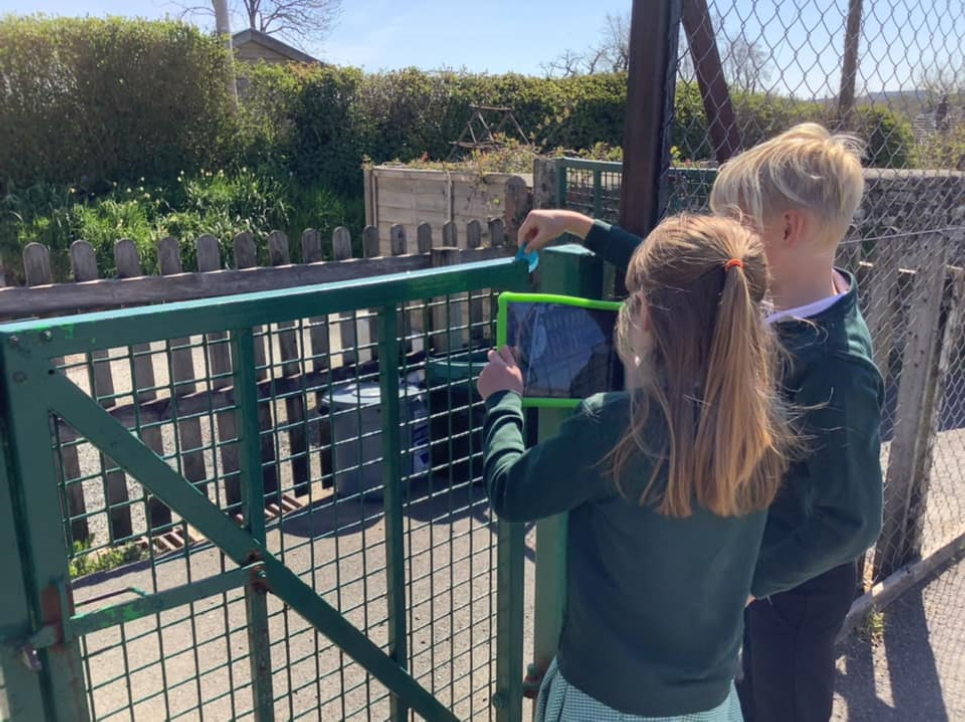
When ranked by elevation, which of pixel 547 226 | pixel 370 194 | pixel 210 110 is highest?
pixel 210 110

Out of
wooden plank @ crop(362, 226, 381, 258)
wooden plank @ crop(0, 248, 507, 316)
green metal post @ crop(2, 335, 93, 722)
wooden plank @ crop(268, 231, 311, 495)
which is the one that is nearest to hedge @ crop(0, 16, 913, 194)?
wooden plank @ crop(362, 226, 381, 258)

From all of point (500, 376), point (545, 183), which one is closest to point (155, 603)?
point (500, 376)

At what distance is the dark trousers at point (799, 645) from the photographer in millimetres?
2131

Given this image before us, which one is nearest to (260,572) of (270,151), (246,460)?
(246,460)

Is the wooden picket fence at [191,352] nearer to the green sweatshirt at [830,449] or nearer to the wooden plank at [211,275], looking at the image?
the wooden plank at [211,275]

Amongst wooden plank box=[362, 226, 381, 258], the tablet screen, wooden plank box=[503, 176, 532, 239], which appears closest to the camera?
the tablet screen

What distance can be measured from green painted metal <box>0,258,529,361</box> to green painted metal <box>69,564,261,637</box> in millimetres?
458

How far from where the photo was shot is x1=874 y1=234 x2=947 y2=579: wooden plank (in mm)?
3471

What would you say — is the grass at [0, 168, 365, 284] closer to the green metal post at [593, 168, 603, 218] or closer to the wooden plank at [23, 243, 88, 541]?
the green metal post at [593, 168, 603, 218]

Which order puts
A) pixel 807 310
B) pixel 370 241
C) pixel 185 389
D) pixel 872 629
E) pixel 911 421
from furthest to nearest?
1. pixel 370 241
2. pixel 185 389
3. pixel 911 421
4. pixel 872 629
5. pixel 807 310

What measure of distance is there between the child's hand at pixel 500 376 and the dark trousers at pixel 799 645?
97cm

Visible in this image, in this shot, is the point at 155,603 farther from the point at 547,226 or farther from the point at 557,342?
the point at 547,226

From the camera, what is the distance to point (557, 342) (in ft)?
6.15

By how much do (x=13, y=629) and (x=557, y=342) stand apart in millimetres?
1154
